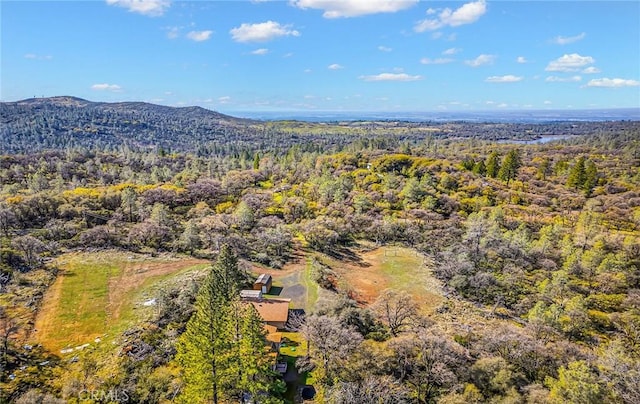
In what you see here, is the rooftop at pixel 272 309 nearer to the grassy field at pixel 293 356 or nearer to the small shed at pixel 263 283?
the grassy field at pixel 293 356

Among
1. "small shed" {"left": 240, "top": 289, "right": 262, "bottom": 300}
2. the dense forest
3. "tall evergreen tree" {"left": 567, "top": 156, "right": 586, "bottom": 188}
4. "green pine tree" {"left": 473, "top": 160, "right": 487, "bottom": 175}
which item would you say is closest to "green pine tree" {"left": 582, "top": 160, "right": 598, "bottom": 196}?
the dense forest

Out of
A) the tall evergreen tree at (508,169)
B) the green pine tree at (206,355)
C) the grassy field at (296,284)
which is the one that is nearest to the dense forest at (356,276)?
the green pine tree at (206,355)

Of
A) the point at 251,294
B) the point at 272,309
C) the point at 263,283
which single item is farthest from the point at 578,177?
the point at 251,294

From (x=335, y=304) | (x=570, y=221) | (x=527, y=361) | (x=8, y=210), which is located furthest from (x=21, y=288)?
(x=570, y=221)

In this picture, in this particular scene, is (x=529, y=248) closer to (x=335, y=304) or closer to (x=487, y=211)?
(x=487, y=211)

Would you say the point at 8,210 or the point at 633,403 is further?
the point at 8,210

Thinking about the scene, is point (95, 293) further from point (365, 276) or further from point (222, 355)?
point (365, 276)
